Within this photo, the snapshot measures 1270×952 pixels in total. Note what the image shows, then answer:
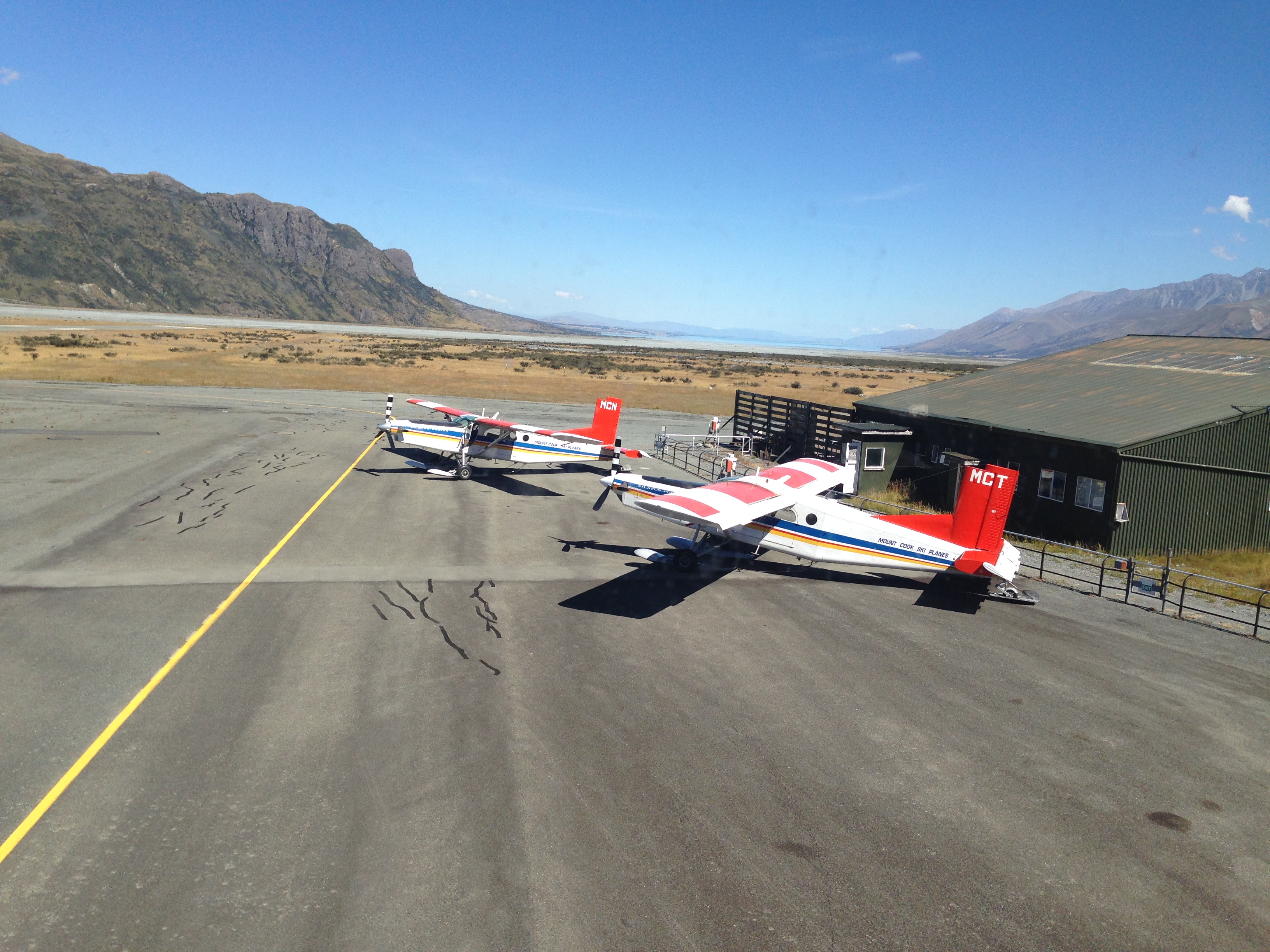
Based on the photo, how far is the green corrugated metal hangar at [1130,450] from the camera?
22484 millimetres

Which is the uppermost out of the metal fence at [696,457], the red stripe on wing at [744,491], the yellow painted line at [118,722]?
the red stripe on wing at [744,491]

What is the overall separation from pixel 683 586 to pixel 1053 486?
1444 cm

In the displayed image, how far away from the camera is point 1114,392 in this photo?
96.7 feet

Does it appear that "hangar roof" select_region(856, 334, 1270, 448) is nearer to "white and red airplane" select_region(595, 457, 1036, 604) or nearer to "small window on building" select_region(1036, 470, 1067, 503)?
"small window on building" select_region(1036, 470, 1067, 503)

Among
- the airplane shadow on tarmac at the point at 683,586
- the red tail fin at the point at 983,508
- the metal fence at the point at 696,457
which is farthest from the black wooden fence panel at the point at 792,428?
the red tail fin at the point at 983,508

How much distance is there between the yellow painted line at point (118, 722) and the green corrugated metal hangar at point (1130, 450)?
76.9ft

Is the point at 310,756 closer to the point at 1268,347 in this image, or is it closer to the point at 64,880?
the point at 64,880

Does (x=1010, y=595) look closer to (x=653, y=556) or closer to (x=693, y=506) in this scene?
(x=693, y=506)

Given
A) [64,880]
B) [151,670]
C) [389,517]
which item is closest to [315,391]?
[389,517]

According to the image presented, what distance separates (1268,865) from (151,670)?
49.8 feet

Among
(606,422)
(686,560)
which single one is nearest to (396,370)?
(606,422)

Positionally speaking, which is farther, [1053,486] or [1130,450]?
[1053,486]

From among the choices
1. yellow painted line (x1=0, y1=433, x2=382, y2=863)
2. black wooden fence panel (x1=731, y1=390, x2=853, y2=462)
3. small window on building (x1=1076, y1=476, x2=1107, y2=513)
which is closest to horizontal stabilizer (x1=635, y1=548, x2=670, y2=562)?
yellow painted line (x1=0, y1=433, x2=382, y2=863)

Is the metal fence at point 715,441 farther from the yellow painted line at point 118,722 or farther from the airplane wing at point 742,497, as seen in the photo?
the yellow painted line at point 118,722
